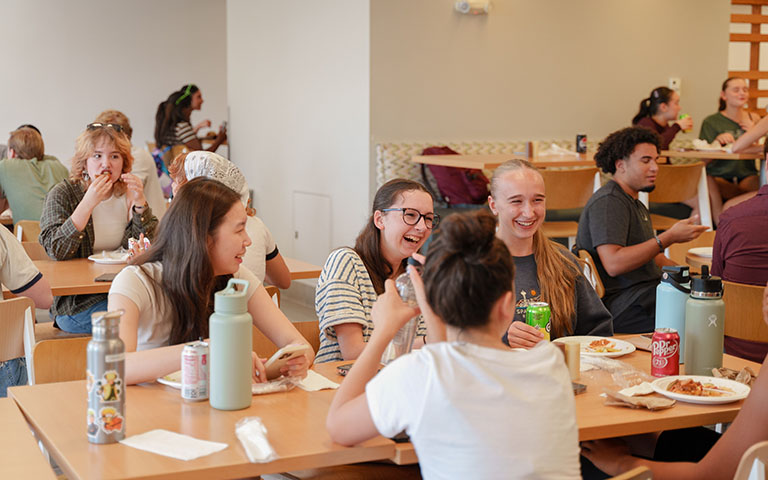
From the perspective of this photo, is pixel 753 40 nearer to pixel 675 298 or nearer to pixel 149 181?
pixel 149 181

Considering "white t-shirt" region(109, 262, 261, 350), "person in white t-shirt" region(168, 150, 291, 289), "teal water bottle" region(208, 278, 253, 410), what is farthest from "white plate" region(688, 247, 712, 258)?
"teal water bottle" region(208, 278, 253, 410)

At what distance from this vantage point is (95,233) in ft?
13.5

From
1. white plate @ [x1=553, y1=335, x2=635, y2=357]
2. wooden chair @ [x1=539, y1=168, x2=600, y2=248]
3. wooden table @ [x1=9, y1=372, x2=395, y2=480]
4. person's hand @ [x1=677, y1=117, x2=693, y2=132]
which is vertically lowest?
wooden table @ [x1=9, y1=372, x2=395, y2=480]

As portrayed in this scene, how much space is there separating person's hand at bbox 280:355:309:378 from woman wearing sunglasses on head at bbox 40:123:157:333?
2072 millimetres

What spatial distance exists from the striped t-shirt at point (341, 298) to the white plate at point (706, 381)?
86 centimetres

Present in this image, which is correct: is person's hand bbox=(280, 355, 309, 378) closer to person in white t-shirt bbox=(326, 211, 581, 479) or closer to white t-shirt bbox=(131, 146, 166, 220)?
person in white t-shirt bbox=(326, 211, 581, 479)

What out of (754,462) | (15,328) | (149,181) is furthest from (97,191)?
(754,462)

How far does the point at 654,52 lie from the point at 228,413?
6.51m

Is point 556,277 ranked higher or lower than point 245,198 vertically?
lower

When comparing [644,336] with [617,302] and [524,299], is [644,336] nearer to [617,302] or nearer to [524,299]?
[524,299]

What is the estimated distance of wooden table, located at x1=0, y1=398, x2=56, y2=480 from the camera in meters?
1.64

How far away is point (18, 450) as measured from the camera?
1741 mm

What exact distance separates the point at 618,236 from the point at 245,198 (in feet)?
5.36

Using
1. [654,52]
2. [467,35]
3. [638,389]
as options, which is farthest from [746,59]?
[638,389]
